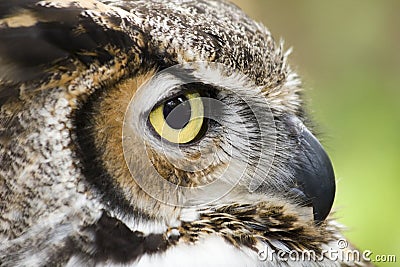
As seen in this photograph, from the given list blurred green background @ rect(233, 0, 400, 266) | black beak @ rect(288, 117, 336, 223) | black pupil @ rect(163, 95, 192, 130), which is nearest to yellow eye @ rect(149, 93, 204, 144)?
black pupil @ rect(163, 95, 192, 130)

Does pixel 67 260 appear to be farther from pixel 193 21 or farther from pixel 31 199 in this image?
pixel 193 21

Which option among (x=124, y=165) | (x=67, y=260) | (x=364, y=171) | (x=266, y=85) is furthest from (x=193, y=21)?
(x=364, y=171)

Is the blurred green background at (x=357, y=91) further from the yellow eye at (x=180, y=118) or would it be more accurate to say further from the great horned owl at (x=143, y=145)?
the yellow eye at (x=180, y=118)

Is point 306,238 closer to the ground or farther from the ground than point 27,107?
closer to the ground

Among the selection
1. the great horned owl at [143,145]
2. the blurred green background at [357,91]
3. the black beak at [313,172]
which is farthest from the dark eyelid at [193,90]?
the blurred green background at [357,91]

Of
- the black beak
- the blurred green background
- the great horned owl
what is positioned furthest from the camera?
the blurred green background

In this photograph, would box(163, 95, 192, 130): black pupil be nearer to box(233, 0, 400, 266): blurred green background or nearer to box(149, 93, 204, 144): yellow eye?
box(149, 93, 204, 144): yellow eye
